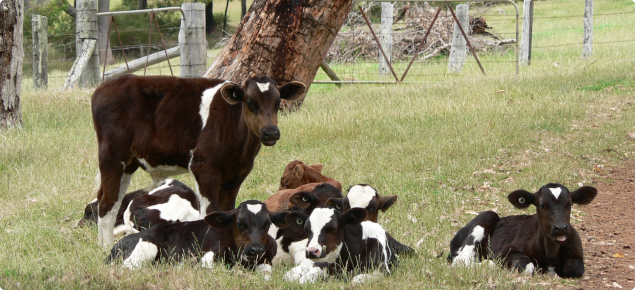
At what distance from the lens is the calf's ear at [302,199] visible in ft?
21.5

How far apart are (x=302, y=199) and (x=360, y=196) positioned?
585 millimetres

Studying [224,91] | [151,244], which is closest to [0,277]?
[151,244]

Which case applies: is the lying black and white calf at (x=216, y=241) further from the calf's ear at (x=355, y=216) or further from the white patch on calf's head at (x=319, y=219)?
the calf's ear at (x=355, y=216)

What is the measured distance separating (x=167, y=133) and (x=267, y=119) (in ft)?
3.78

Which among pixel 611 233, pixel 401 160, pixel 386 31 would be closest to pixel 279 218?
pixel 611 233

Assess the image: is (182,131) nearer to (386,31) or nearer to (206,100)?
(206,100)

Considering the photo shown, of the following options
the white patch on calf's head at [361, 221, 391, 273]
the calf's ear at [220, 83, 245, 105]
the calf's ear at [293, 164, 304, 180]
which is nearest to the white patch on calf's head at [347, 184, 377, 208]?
the white patch on calf's head at [361, 221, 391, 273]

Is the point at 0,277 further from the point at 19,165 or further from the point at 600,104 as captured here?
the point at 600,104

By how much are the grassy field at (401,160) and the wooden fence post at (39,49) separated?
177 inches

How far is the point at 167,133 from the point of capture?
22.4 feet

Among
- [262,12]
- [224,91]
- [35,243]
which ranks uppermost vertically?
[262,12]

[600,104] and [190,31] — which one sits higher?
[190,31]

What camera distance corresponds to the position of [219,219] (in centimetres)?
597

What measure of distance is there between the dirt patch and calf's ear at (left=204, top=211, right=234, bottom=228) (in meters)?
3.16
